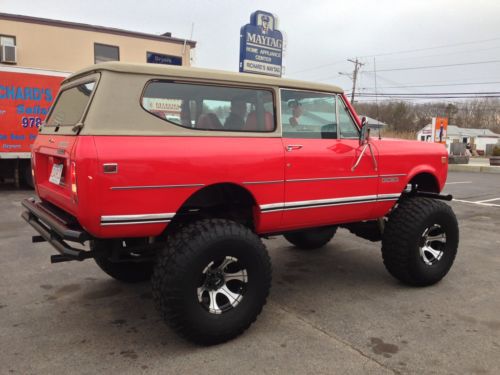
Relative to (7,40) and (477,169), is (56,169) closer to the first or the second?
(7,40)

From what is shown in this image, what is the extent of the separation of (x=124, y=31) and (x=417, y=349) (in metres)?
18.0

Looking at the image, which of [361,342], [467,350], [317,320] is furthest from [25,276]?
[467,350]

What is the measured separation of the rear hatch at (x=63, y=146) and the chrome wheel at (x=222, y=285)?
3.42 ft

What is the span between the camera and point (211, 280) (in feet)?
10.3

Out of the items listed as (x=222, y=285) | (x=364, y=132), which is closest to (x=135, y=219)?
(x=222, y=285)

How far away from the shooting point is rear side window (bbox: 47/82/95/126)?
3.23m

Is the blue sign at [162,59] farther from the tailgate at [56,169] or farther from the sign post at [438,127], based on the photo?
the sign post at [438,127]

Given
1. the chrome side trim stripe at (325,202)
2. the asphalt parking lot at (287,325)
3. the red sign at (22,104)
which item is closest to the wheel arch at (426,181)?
the chrome side trim stripe at (325,202)

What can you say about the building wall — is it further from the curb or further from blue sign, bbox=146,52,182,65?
the curb

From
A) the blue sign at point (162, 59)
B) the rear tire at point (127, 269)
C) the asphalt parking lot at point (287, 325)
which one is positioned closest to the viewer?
the asphalt parking lot at point (287, 325)

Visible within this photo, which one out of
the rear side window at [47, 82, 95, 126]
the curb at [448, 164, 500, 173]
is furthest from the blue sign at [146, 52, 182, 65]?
the curb at [448, 164, 500, 173]

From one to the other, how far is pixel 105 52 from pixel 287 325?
17403 millimetres

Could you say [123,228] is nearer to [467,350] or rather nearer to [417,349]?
[417,349]

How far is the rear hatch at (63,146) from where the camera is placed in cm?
288
